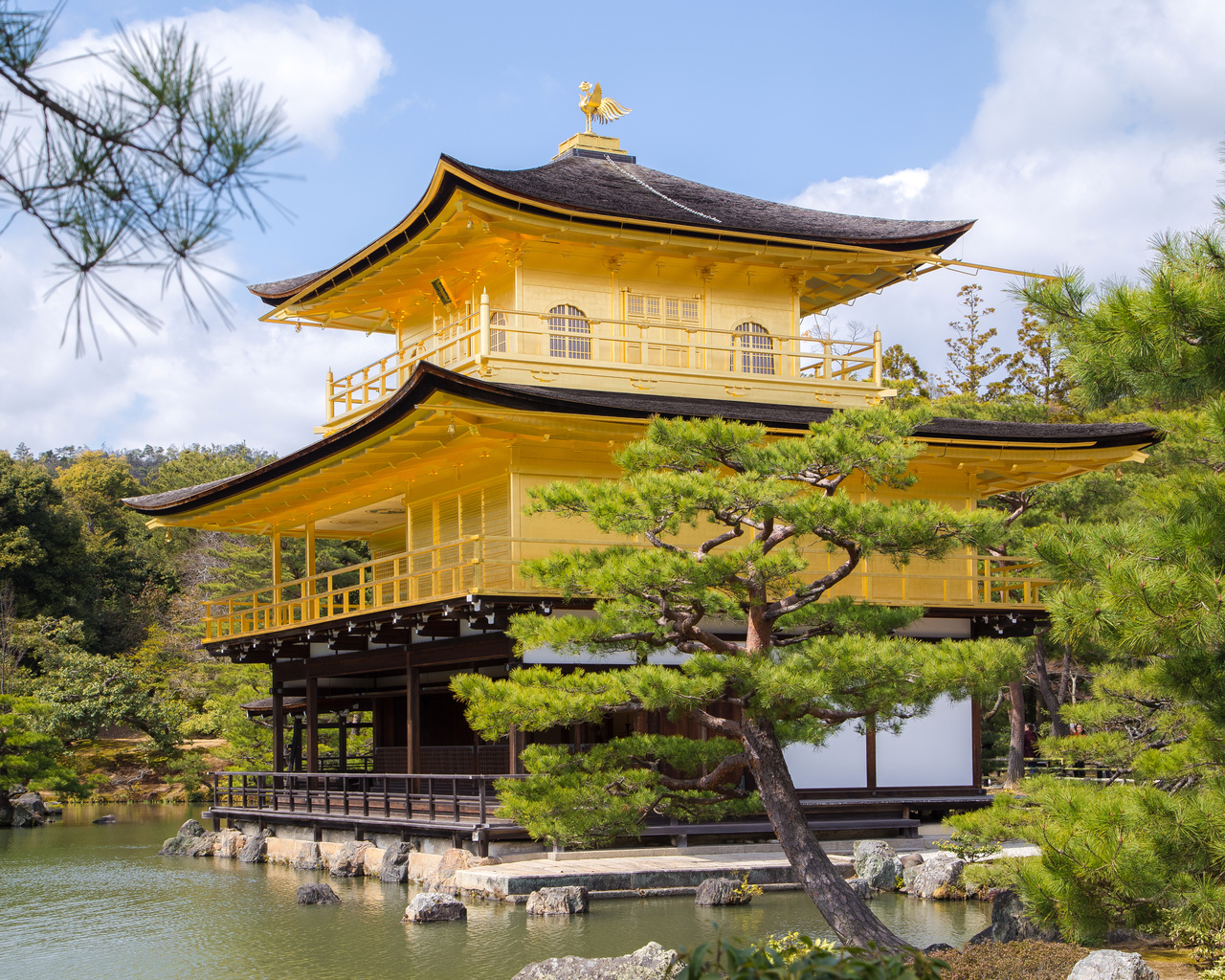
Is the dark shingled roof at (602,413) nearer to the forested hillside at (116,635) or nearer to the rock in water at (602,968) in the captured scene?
the rock in water at (602,968)

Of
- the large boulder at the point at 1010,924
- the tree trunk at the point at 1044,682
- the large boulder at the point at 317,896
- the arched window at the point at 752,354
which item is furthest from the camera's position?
the tree trunk at the point at 1044,682

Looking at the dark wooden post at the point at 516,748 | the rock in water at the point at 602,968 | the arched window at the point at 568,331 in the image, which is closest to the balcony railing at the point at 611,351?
the arched window at the point at 568,331

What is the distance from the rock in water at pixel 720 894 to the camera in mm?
13805

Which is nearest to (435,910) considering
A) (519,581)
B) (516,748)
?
(516,748)

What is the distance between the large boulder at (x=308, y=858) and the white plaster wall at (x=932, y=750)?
26.8ft

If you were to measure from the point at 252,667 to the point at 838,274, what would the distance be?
22.6 metres

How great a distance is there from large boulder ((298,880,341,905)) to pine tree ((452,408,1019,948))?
4.74 m

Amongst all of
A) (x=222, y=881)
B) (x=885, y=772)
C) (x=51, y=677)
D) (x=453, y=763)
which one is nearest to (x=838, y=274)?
(x=885, y=772)

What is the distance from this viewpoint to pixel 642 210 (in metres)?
20.3

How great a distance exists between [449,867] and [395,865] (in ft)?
5.60

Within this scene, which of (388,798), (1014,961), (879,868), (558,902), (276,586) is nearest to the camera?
(1014,961)

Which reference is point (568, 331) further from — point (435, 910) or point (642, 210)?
point (435, 910)

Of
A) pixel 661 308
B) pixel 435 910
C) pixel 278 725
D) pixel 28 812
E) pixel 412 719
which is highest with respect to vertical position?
pixel 661 308

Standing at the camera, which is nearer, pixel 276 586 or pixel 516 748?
pixel 516 748
